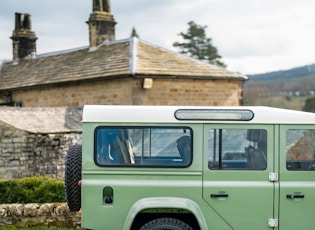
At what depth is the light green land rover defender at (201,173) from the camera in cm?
612

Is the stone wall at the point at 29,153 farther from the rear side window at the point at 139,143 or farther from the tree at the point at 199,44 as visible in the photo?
the tree at the point at 199,44

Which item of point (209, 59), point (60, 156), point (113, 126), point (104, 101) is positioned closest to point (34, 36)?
point (104, 101)

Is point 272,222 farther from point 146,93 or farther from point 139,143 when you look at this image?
point 146,93

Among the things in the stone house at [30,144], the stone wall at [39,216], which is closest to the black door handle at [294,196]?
the stone wall at [39,216]

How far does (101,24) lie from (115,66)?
4.10 m

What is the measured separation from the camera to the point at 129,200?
243 inches

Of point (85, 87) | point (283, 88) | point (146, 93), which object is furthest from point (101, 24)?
point (283, 88)

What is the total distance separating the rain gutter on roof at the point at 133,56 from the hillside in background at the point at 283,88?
56.9 metres

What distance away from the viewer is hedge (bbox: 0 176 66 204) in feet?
32.2

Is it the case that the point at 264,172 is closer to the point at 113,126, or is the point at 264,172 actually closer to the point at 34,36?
the point at 113,126

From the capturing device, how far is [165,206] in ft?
20.0

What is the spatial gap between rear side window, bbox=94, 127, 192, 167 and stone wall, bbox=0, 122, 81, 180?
998 cm

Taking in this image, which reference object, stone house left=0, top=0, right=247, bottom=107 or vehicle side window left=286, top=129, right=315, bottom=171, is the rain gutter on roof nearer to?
stone house left=0, top=0, right=247, bottom=107

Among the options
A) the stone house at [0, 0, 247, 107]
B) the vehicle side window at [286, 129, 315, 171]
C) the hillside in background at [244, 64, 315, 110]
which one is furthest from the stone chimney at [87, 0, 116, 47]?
the hillside in background at [244, 64, 315, 110]
